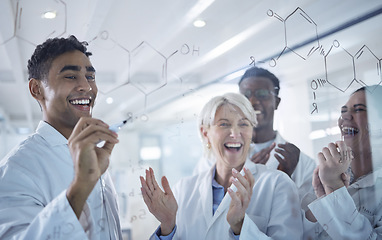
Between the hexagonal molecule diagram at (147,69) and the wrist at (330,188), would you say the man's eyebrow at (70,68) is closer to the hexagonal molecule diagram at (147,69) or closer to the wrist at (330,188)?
the hexagonal molecule diagram at (147,69)

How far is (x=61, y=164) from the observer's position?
107 centimetres

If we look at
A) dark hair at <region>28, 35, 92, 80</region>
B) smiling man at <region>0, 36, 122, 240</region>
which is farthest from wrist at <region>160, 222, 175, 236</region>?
dark hair at <region>28, 35, 92, 80</region>

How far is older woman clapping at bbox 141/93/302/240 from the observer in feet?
4.26

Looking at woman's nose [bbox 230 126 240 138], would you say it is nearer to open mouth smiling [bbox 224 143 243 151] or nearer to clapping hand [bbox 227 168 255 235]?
open mouth smiling [bbox 224 143 243 151]

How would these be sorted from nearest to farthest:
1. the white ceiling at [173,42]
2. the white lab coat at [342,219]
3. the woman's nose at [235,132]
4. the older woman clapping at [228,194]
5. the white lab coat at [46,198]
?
1. the white lab coat at [46,198]
2. the white ceiling at [173,42]
3. the older woman clapping at [228,194]
4. the woman's nose at [235,132]
5. the white lab coat at [342,219]

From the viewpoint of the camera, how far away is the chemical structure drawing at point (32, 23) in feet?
3.62

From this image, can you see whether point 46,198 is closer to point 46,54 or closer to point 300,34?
point 46,54

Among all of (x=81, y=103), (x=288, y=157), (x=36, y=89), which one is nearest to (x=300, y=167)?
(x=288, y=157)

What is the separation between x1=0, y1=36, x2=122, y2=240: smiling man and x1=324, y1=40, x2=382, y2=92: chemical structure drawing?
3.87ft

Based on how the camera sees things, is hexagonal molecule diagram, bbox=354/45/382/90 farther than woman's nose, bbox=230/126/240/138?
Yes

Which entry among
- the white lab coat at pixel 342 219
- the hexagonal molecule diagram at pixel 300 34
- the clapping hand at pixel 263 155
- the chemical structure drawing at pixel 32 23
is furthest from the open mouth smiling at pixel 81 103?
the white lab coat at pixel 342 219

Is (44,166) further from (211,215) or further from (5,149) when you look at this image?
(211,215)

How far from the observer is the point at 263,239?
1.29m

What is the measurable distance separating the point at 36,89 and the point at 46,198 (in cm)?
35
